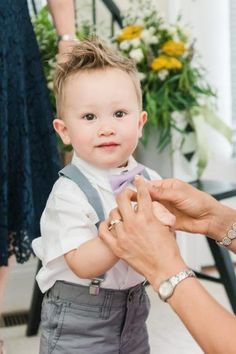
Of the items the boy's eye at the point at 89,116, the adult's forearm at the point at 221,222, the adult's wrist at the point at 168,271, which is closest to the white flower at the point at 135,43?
the adult's forearm at the point at 221,222

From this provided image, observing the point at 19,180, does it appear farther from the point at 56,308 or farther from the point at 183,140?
the point at 183,140

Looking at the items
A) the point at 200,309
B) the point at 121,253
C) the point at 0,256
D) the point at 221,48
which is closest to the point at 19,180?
the point at 0,256

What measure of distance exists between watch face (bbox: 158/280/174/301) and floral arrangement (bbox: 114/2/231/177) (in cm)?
160

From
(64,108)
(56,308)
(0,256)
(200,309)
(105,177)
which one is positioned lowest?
(0,256)

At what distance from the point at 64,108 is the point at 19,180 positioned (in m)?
0.73

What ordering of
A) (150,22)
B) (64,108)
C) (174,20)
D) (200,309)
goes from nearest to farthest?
(200,309) < (64,108) < (150,22) < (174,20)

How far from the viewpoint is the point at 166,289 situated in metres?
0.95

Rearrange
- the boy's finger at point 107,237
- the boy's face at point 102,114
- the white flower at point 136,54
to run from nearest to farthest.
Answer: the boy's finger at point 107,237
the boy's face at point 102,114
the white flower at point 136,54

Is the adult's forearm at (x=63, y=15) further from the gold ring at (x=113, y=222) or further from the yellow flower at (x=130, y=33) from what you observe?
the gold ring at (x=113, y=222)

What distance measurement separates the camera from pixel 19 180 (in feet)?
6.08

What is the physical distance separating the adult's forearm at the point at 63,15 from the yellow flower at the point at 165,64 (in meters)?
0.69

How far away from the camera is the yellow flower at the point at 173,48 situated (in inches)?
100

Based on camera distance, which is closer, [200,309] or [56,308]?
[200,309]

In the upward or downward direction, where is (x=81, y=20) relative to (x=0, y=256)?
upward
